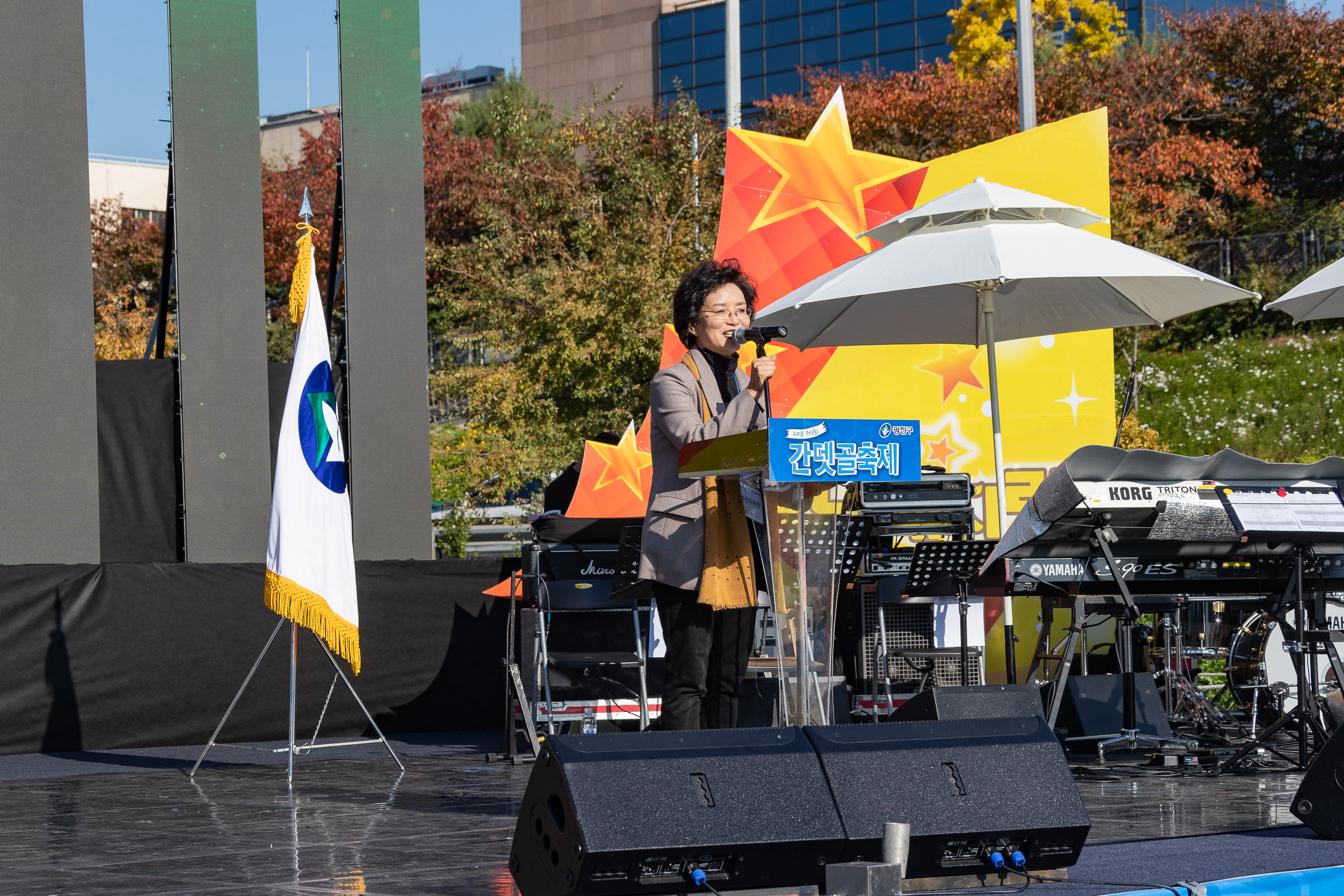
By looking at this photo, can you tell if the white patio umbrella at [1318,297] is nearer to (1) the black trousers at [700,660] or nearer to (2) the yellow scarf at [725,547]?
(2) the yellow scarf at [725,547]

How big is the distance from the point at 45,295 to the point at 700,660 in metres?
5.90

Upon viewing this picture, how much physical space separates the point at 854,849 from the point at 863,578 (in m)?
4.62

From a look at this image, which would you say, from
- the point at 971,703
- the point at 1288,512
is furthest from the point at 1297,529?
the point at 971,703

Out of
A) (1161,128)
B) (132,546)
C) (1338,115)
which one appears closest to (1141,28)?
(1338,115)

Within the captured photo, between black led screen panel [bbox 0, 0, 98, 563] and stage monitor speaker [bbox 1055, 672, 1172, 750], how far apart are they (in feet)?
19.1

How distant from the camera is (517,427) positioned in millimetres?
14281

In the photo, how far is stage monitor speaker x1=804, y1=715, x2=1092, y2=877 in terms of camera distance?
331cm

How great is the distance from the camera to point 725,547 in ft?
13.8

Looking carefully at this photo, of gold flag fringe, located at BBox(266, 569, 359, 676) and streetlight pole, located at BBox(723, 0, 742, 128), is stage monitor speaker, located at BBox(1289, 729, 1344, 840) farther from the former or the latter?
streetlight pole, located at BBox(723, 0, 742, 128)

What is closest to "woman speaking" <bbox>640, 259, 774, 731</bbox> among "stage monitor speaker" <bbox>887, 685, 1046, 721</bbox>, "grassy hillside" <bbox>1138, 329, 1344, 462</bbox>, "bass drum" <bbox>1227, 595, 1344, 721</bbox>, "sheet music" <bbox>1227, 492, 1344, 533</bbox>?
"stage monitor speaker" <bbox>887, 685, 1046, 721</bbox>

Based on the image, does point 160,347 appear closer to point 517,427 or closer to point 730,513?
point 517,427

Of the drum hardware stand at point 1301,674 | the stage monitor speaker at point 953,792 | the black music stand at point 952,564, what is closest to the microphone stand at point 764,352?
the stage monitor speaker at point 953,792

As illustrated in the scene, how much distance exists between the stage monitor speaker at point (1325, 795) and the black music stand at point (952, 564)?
2.66 metres

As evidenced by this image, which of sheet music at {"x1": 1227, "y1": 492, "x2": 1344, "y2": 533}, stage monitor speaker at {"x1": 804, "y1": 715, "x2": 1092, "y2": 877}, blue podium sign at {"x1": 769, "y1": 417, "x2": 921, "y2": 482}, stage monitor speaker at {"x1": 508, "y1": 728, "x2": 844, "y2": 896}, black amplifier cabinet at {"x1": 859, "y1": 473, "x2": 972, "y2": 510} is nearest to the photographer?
stage monitor speaker at {"x1": 508, "y1": 728, "x2": 844, "y2": 896}
